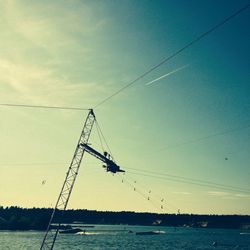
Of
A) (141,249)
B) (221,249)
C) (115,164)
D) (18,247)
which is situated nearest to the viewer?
(115,164)

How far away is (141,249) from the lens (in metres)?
159

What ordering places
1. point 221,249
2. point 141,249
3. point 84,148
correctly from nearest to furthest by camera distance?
point 84,148, point 141,249, point 221,249

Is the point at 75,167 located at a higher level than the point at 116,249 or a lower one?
lower

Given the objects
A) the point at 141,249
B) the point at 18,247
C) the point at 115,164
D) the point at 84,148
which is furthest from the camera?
the point at 141,249

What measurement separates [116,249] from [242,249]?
73975mm

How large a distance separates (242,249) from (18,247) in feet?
390

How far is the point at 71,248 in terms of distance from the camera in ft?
502

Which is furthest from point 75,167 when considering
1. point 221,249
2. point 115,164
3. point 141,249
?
point 221,249

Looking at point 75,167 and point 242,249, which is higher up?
point 242,249

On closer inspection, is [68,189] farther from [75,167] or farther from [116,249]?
[116,249]

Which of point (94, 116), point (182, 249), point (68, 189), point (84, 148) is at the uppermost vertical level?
point (182, 249)

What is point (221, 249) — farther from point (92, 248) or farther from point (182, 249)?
point (92, 248)

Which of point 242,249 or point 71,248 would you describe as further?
point 242,249

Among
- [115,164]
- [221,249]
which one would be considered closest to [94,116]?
[115,164]
